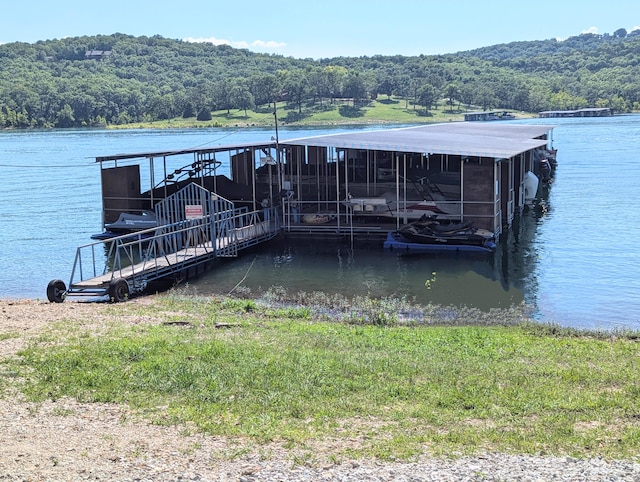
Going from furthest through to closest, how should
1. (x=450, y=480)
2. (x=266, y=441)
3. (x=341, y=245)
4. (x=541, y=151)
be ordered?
(x=541, y=151)
(x=341, y=245)
(x=266, y=441)
(x=450, y=480)

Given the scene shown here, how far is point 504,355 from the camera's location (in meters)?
11.5

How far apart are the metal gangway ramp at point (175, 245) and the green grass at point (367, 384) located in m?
4.54

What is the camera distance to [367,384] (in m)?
9.62

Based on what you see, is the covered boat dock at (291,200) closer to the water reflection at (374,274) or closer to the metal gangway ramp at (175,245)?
the metal gangway ramp at (175,245)

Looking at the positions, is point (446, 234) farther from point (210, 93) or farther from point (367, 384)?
point (210, 93)

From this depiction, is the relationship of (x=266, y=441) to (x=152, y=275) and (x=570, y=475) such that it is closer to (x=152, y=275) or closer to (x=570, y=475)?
(x=570, y=475)

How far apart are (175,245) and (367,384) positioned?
45.1 feet

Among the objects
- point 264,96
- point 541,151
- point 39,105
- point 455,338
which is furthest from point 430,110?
point 455,338

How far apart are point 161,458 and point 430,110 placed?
172144 millimetres

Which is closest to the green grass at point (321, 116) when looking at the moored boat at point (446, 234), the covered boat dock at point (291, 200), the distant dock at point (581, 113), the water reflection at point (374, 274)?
the distant dock at point (581, 113)

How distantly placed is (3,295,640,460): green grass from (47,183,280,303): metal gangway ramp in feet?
14.9

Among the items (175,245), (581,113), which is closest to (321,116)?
(581,113)

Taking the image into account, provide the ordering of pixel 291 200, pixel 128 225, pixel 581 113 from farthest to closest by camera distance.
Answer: pixel 581 113 → pixel 291 200 → pixel 128 225

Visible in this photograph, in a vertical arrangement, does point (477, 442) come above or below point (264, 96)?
below
